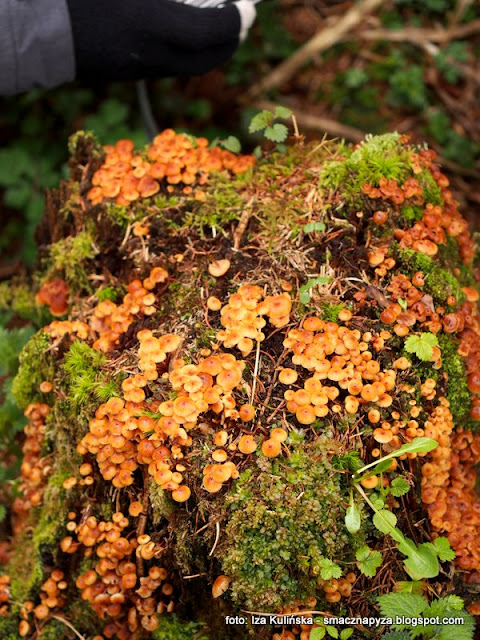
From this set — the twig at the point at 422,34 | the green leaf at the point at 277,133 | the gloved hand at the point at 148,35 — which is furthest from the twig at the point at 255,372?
the twig at the point at 422,34

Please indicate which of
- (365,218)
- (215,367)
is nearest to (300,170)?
(365,218)

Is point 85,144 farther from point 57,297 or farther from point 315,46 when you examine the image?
point 315,46

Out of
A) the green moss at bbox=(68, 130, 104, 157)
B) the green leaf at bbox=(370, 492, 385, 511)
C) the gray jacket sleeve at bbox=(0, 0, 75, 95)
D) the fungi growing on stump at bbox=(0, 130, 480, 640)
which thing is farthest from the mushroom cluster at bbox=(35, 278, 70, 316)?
the green leaf at bbox=(370, 492, 385, 511)

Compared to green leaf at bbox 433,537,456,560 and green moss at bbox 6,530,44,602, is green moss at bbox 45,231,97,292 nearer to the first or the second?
green moss at bbox 6,530,44,602

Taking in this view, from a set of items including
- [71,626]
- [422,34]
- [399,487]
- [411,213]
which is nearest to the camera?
[399,487]

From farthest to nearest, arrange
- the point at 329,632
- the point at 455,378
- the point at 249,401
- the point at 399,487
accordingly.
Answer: the point at 455,378, the point at 249,401, the point at 399,487, the point at 329,632

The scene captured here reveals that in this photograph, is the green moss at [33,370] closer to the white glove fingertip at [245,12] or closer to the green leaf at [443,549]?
the green leaf at [443,549]

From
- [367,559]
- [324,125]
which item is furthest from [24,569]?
[324,125]
